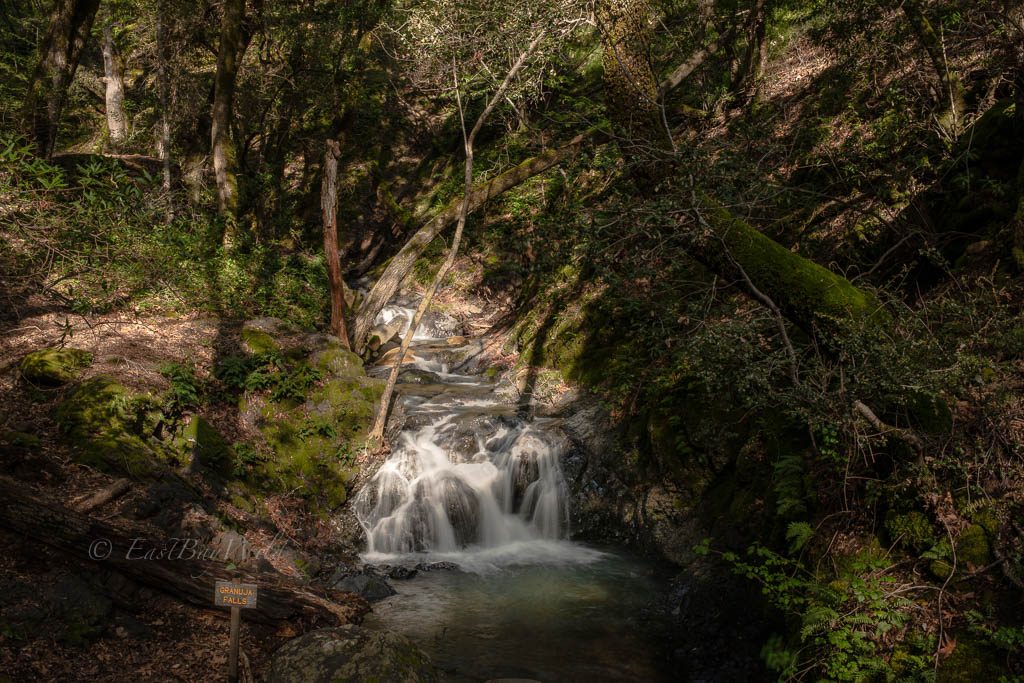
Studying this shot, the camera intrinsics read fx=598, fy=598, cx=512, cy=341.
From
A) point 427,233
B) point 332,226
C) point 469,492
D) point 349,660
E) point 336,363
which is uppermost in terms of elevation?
point 427,233

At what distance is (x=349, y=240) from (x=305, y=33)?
705cm

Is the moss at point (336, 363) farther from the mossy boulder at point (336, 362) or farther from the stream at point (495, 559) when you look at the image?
the stream at point (495, 559)

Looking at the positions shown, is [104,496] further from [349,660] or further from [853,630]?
[853,630]

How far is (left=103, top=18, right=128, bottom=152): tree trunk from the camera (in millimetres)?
19031

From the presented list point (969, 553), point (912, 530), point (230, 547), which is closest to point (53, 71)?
point (230, 547)

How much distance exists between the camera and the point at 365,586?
8.06m

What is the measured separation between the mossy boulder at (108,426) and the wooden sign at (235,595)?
355cm

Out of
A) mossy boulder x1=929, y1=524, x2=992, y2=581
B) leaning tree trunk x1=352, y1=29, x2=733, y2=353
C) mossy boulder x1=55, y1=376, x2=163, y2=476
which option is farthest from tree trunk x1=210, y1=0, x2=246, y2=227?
mossy boulder x1=929, y1=524, x2=992, y2=581

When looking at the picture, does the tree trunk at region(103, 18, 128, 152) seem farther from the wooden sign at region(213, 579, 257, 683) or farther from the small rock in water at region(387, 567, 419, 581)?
the wooden sign at region(213, 579, 257, 683)

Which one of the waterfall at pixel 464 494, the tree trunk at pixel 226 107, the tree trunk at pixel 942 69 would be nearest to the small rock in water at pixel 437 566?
the waterfall at pixel 464 494

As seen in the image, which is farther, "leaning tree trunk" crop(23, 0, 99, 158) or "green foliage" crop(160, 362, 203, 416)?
"leaning tree trunk" crop(23, 0, 99, 158)

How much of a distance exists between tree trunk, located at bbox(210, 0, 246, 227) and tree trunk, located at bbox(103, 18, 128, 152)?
5.22 m

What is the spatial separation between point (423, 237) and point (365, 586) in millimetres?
8220

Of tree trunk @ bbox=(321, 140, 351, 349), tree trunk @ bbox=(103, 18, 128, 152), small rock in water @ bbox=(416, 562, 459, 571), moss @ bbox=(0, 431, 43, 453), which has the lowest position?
small rock in water @ bbox=(416, 562, 459, 571)
